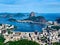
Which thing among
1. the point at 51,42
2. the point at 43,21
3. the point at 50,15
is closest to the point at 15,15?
the point at 43,21

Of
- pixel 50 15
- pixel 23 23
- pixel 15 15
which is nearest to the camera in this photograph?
pixel 23 23

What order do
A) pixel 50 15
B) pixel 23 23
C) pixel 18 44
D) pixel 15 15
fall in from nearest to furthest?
pixel 18 44
pixel 23 23
pixel 15 15
pixel 50 15

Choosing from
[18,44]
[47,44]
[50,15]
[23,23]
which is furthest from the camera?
[50,15]

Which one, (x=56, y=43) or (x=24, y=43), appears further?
(x=56, y=43)

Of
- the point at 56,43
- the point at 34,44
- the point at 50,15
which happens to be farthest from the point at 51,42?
the point at 50,15

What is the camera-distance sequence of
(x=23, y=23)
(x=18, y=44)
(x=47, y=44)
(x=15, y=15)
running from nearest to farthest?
(x=18, y=44) < (x=47, y=44) < (x=23, y=23) < (x=15, y=15)

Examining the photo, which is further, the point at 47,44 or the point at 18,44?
the point at 47,44

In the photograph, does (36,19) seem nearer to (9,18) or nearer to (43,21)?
(43,21)

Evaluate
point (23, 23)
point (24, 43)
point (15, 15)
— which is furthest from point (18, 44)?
point (15, 15)

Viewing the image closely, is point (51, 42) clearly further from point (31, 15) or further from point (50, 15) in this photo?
point (50, 15)
